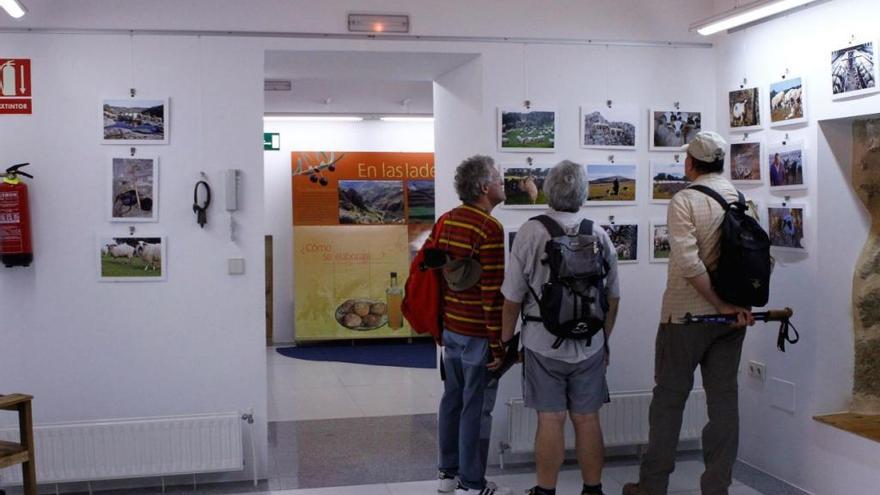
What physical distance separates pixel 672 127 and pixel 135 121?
316 cm

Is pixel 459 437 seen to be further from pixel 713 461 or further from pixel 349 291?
pixel 349 291

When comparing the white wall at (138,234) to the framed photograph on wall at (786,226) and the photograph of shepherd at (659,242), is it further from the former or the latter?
the framed photograph on wall at (786,226)

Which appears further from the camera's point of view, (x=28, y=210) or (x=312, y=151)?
(x=312, y=151)

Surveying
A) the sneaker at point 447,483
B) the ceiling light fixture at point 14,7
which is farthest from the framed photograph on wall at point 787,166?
the ceiling light fixture at point 14,7

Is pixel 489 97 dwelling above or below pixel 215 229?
above

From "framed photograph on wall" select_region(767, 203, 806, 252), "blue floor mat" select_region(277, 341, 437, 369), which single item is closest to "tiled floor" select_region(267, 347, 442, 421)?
"blue floor mat" select_region(277, 341, 437, 369)

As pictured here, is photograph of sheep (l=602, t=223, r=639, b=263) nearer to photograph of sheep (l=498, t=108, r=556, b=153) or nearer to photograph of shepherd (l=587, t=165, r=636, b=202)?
photograph of shepherd (l=587, t=165, r=636, b=202)

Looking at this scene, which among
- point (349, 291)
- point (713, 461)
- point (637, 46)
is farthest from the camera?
point (349, 291)

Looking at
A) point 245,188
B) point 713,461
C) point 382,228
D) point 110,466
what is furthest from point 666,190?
point 382,228

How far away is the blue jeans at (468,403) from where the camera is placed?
14.9ft

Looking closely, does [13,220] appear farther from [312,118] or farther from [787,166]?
[312,118]

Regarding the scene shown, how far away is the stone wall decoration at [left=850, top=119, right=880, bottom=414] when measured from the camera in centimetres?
459

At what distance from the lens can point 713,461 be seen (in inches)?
170

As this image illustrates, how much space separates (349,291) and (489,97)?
5.34 meters
